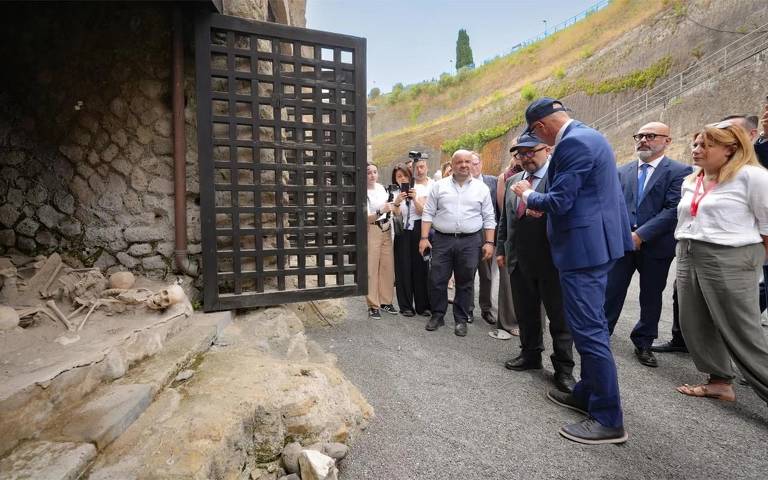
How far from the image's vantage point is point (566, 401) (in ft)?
9.27

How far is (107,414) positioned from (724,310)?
3484 millimetres

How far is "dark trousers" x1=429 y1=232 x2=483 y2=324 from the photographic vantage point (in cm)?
438

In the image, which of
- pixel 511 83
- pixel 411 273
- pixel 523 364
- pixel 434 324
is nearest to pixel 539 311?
pixel 523 364

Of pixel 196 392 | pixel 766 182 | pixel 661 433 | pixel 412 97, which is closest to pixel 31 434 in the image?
pixel 196 392

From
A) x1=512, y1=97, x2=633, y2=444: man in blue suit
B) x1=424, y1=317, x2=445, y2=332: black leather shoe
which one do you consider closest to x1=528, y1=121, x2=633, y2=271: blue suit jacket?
x1=512, y1=97, x2=633, y2=444: man in blue suit

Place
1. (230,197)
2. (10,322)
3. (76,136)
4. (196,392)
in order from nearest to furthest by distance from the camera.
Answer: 1. (196,392)
2. (10,322)
3. (76,136)
4. (230,197)

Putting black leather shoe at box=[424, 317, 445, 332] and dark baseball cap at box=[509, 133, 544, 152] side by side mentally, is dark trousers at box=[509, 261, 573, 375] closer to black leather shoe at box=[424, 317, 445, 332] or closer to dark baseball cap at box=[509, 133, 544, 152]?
dark baseball cap at box=[509, 133, 544, 152]

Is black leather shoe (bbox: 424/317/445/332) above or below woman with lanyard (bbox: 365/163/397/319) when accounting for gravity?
below

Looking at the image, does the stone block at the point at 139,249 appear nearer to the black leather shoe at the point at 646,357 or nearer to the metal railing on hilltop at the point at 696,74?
the black leather shoe at the point at 646,357

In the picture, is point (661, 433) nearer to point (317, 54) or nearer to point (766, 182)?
point (766, 182)

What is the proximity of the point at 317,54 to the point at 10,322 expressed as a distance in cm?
289

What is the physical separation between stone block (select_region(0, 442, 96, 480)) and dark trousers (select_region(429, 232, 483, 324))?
333cm

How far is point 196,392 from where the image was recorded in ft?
7.47

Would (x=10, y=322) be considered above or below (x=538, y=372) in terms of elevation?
above
